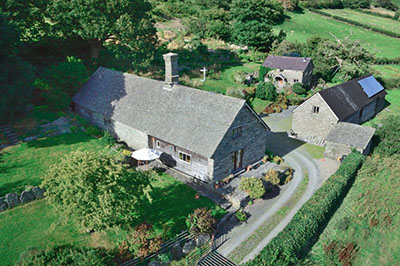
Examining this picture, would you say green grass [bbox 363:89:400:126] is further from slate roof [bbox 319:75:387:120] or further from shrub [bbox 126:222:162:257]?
shrub [bbox 126:222:162:257]

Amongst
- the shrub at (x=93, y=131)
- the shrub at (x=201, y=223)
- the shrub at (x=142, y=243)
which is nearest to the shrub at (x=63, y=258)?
the shrub at (x=142, y=243)

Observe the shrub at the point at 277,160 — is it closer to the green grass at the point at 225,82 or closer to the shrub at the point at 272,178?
the shrub at the point at 272,178

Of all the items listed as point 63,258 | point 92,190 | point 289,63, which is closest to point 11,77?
point 92,190

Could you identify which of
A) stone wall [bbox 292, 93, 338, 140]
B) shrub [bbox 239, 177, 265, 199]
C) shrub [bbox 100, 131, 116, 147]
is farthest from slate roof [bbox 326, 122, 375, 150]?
shrub [bbox 100, 131, 116, 147]

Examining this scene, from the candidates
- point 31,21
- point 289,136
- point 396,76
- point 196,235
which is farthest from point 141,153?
point 396,76

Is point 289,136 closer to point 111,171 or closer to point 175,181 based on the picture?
point 175,181

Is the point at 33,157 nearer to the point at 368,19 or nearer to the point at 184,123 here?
the point at 184,123
